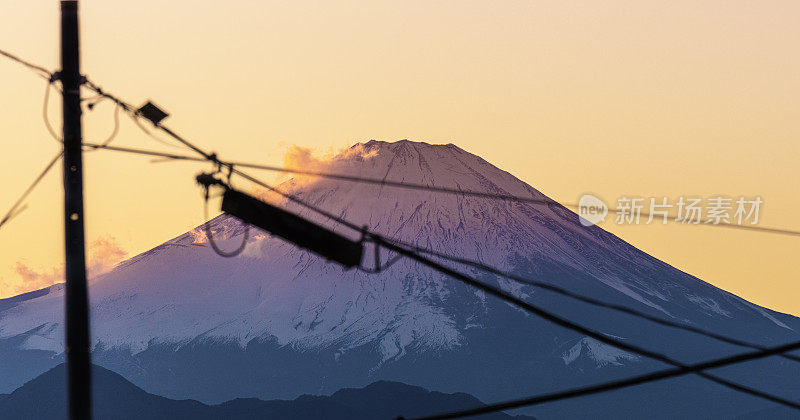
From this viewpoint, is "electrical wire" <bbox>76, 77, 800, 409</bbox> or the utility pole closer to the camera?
"electrical wire" <bbox>76, 77, 800, 409</bbox>

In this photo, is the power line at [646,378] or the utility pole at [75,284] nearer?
the power line at [646,378]

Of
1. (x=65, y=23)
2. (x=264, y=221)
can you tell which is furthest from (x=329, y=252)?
(x=65, y=23)

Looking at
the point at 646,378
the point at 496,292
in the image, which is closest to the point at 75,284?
the point at 496,292

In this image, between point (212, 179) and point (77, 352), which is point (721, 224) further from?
point (77, 352)

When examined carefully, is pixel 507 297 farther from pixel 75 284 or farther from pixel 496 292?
pixel 75 284

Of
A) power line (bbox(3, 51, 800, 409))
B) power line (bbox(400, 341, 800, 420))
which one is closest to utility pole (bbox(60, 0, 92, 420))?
power line (bbox(3, 51, 800, 409))

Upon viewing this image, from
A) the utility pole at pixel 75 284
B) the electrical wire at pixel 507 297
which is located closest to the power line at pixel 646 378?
the electrical wire at pixel 507 297

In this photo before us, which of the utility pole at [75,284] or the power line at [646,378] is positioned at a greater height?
the utility pole at [75,284]

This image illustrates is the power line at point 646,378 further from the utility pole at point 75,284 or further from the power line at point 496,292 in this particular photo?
the utility pole at point 75,284

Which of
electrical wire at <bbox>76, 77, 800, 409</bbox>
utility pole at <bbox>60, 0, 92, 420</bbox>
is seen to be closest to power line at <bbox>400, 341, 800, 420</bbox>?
electrical wire at <bbox>76, 77, 800, 409</bbox>

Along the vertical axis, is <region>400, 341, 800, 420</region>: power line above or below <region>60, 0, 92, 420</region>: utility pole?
below

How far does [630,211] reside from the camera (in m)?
10.2

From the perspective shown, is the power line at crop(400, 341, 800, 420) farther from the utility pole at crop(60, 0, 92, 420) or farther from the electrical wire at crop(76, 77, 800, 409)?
the utility pole at crop(60, 0, 92, 420)

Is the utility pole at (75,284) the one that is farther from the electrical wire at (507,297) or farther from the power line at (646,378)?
the power line at (646,378)
